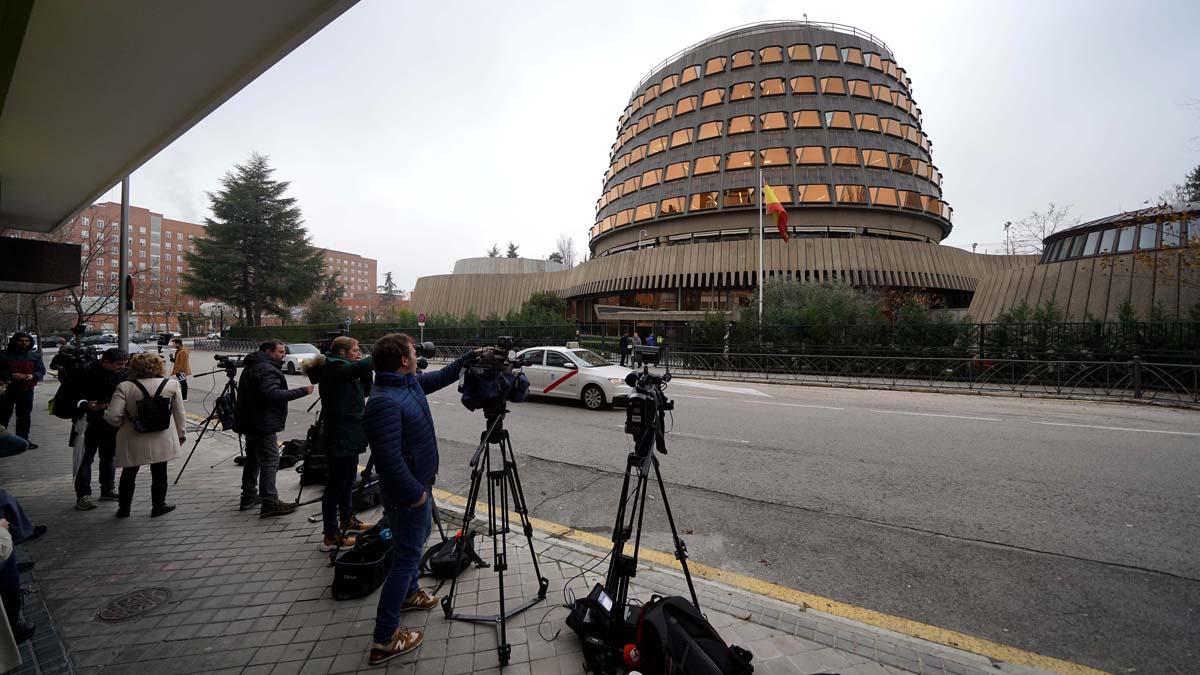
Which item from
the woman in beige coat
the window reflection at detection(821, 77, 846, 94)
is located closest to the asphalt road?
the woman in beige coat

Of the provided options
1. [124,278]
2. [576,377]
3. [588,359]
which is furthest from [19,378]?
[588,359]

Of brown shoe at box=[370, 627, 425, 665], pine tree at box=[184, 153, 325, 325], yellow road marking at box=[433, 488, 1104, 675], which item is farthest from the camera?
pine tree at box=[184, 153, 325, 325]

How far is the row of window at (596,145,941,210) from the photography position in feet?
125

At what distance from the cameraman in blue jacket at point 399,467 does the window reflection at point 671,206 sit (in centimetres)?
3977

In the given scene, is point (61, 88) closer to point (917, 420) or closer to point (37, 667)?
point (37, 667)

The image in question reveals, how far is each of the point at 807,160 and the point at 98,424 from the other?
42404mm

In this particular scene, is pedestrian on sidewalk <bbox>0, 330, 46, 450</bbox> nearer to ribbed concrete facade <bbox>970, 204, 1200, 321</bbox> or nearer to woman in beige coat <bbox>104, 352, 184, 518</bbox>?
woman in beige coat <bbox>104, 352, 184, 518</bbox>

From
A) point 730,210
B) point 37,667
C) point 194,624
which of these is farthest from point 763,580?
point 730,210

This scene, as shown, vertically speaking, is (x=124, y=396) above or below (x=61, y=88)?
below

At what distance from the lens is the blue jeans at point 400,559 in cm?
275

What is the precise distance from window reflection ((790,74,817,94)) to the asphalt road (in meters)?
37.8

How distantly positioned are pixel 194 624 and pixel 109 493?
3.85 m

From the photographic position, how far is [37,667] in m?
2.72

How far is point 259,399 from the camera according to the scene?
516cm
